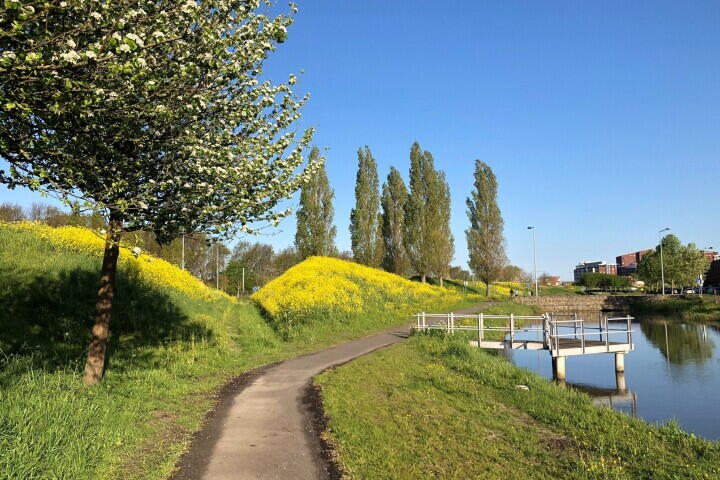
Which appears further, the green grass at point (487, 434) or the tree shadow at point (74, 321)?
the tree shadow at point (74, 321)

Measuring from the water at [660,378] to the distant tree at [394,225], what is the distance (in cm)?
3117

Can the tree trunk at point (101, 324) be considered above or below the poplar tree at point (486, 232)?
below

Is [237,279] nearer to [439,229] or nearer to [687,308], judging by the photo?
[439,229]

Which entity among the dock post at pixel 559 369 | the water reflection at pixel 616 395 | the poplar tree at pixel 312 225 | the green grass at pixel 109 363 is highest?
the poplar tree at pixel 312 225

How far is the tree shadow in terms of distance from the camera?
13594 millimetres

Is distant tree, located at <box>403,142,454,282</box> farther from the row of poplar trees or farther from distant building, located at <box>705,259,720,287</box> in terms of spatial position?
distant building, located at <box>705,259,720,287</box>

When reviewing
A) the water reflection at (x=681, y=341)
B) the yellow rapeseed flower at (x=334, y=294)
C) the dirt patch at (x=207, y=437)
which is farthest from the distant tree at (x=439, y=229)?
the dirt patch at (x=207, y=437)

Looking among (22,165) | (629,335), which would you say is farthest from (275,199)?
(629,335)

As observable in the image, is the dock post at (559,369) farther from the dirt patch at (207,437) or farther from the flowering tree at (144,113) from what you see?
the flowering tree at (144,113)

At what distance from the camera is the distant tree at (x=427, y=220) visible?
200 feet

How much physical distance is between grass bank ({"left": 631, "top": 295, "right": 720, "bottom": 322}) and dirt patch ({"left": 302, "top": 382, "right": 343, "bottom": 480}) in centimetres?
5351

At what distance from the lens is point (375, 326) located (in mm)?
29797

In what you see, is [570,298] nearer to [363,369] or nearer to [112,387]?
[363,369]

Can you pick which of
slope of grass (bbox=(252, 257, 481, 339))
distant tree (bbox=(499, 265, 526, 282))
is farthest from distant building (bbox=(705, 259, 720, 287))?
slope of grass (bbox=(252, 257, 481, 339))
